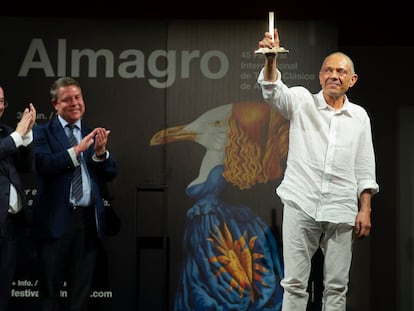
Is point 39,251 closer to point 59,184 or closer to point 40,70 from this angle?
point 59,184

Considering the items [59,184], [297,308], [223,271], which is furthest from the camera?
[223,271]

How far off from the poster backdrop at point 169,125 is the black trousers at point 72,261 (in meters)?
0.46

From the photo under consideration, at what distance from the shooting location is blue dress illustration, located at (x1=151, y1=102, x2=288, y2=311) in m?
4.77

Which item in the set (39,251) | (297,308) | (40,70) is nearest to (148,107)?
(40,70)

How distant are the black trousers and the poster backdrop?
46cm

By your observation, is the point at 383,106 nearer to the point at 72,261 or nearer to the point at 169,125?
the point at 169,125

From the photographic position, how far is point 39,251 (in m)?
4.33

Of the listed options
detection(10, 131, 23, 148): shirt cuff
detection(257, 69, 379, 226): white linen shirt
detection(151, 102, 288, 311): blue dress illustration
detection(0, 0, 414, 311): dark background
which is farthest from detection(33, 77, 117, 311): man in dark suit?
detection(0, 0, 414, 311): dark background

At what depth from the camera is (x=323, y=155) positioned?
386 centimetres

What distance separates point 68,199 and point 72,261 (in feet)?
1.32

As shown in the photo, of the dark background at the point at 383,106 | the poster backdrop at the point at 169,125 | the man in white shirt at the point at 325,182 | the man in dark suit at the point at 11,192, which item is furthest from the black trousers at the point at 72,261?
the dark background at the point at 383,106

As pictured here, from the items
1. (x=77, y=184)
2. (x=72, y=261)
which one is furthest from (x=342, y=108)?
(x=72, y=261)

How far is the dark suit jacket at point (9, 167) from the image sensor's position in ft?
12.9

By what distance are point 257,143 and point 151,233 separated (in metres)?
0.97
